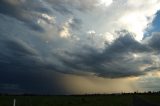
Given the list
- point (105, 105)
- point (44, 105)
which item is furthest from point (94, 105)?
point (44, 105)

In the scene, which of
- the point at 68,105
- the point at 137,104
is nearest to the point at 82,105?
the point at 68,105

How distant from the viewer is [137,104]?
58.0m

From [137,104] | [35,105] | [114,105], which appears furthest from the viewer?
[35,105]

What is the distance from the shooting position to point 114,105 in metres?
86.1

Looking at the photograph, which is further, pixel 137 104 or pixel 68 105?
pixel 68 105

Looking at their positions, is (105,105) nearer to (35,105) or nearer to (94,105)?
(94,105)

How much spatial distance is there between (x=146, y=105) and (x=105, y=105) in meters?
29.1

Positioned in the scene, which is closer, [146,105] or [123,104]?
[146,105]

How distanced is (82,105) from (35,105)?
13.4 m

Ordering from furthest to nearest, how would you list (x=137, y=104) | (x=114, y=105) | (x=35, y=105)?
(x=35, y=105) → (x=114, y=105) → (x=137, y=104)

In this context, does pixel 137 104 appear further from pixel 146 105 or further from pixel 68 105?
pixel 68 105

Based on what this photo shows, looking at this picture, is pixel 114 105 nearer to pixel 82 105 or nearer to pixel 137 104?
pixel 82 105

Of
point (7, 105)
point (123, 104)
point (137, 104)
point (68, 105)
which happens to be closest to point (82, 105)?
point (68, 105)

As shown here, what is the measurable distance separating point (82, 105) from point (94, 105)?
455 centimetres
